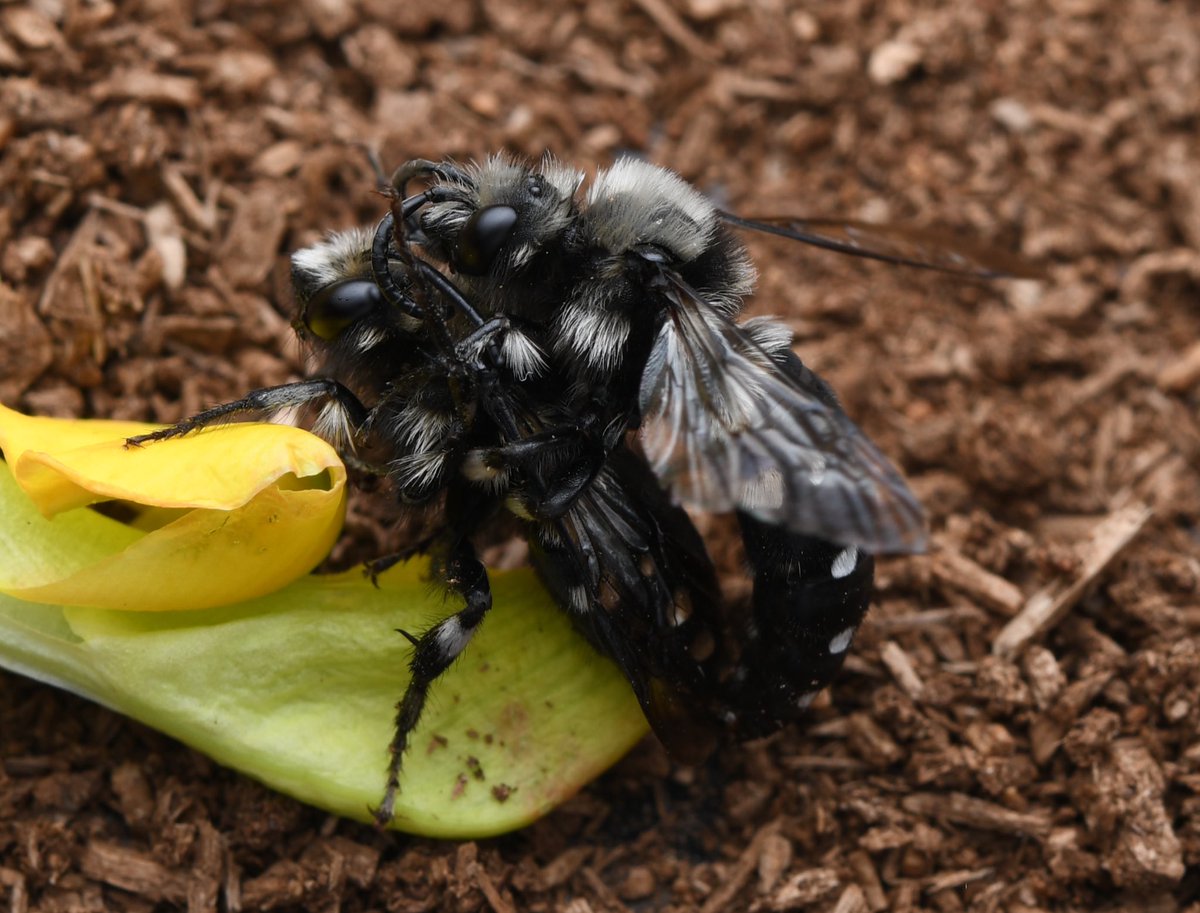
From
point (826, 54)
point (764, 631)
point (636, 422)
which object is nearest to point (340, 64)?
point (826, 54)

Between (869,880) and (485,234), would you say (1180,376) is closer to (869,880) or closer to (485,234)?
(869,880)

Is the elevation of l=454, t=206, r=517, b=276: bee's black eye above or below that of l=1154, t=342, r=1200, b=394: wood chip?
above

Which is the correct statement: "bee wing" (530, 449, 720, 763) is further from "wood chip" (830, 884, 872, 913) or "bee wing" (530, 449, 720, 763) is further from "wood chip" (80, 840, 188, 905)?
"wood chip" (80, 840, 188, 905)

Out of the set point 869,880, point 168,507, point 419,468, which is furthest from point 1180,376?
point 168,507

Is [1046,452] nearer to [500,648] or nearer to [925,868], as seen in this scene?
[925,868]

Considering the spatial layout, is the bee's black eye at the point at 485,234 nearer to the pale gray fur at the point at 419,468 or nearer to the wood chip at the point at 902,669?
the pale gray fur at the point at 419,468

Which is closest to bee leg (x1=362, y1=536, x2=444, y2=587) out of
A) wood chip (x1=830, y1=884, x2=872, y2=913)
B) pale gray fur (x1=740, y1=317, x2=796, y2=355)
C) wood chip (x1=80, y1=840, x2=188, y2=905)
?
wood chip (x1=80, y1=840, x2=188, y2=905)

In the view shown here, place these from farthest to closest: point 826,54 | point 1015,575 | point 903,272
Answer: point 826,54 → point 903,272 → point 1015,575
